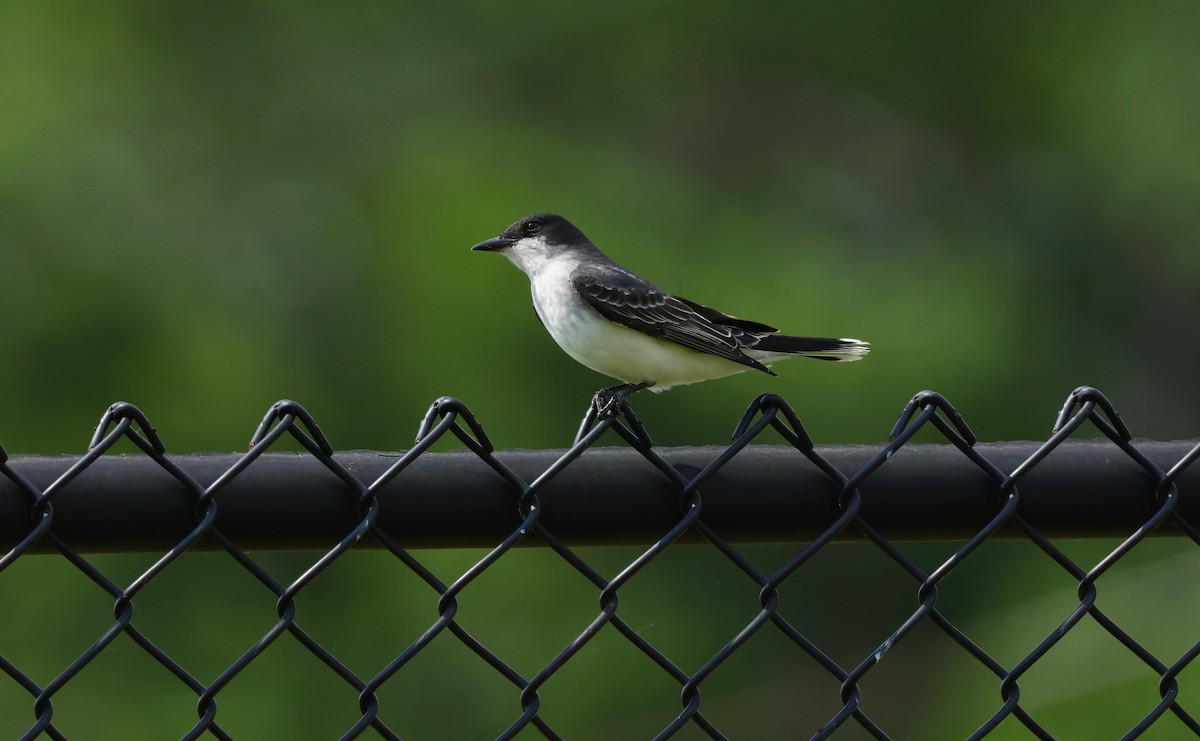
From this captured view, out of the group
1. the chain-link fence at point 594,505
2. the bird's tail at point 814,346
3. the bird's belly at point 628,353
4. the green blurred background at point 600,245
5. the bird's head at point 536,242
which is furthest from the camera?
the green blurred background at point 600,245

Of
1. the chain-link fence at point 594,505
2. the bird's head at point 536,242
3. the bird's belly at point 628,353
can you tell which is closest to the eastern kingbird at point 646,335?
the bird's belly at point 628,353

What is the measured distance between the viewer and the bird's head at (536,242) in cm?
438

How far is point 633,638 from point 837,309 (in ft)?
23.3

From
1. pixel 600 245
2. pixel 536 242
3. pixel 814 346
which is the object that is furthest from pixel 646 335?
pixel 600 245

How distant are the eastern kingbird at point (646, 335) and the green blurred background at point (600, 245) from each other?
8.42 feet

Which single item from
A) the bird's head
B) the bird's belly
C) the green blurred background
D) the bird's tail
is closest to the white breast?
the bird's belly

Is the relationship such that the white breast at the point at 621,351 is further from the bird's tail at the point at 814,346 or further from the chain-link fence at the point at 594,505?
the chain-link fence at the point at 594,505

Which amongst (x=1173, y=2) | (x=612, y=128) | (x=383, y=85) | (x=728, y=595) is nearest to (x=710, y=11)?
(x=612, y=128)

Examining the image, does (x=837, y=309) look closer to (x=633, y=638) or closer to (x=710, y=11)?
(x=710, y=11)

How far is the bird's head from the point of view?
438cm

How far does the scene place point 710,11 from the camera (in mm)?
12352

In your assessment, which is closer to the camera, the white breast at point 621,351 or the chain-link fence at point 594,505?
the chain-link fence at point 594,505

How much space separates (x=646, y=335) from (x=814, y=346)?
1.62 ft

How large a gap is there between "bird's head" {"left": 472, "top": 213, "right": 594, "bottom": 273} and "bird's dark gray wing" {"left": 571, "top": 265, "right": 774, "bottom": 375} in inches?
11.9
